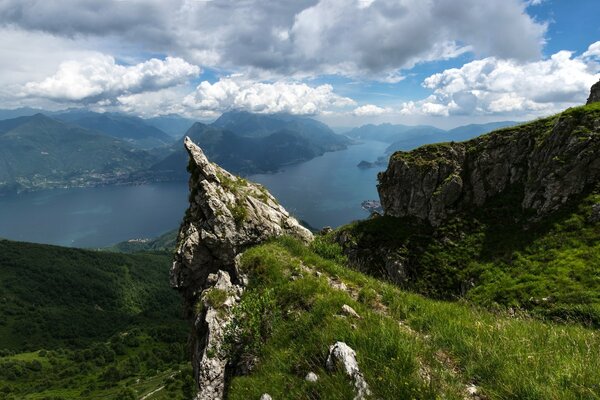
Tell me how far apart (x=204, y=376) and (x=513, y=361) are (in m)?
9.13

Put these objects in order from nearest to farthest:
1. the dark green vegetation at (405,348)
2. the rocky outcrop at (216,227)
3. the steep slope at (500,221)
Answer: the dark green vegetation at (405,348), the rocky outcrop at (216,227), the steep slope at (500,221)

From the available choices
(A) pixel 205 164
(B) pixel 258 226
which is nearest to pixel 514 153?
(B) pixel 258 226

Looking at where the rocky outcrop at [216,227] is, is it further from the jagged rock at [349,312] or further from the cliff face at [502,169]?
the cliff face at [502,169]

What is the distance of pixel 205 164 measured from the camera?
25.2m

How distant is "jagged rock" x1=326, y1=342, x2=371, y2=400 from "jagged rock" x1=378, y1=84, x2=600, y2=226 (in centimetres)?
2744

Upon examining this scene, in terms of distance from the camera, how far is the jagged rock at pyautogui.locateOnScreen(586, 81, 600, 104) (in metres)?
35.2

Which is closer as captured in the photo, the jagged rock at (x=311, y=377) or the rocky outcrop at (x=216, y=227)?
the jagged rock at (x=311, y=377)

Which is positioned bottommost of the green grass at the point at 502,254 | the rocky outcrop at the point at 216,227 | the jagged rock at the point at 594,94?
the green grass at the point at 502,254

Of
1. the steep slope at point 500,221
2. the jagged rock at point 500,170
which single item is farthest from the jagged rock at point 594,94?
the steep slope at point 500,221

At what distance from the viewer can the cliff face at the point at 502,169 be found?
86.1 feet

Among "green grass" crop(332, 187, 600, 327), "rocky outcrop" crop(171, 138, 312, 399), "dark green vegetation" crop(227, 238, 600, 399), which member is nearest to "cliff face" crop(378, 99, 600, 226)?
"green grass" crop(332, 187, 600, 327)

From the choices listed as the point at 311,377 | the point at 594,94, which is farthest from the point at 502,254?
the point at 311,377

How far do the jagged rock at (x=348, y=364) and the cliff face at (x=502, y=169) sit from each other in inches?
1077

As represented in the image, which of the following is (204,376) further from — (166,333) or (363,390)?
(166,333)
